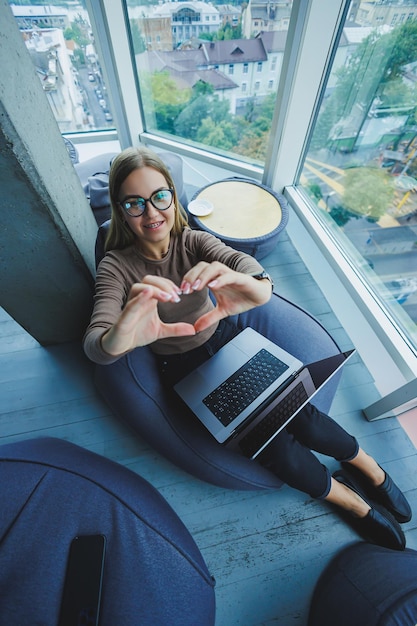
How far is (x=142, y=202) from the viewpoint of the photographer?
1.01 metres

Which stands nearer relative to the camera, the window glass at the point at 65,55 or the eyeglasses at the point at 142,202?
the eyeglasses at the point at 142,202

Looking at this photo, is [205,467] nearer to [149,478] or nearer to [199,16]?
[149,478]

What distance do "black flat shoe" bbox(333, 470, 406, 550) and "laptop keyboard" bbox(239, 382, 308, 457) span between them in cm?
57

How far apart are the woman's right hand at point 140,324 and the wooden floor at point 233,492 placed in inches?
33.9

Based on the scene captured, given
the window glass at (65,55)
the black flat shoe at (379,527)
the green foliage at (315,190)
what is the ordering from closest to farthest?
the black flat shoe at (379,527) → the window glass at (65,55) → the green foliage at (315,190)

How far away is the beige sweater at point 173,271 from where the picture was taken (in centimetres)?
108

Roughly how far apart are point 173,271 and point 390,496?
1402mm

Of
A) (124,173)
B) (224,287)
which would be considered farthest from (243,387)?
(124,173)

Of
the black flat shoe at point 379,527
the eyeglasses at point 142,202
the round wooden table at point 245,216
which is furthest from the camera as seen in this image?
the round wooden table at point 245,216

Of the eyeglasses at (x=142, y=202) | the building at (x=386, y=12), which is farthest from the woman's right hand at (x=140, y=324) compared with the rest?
the building at (x=386, y=12)

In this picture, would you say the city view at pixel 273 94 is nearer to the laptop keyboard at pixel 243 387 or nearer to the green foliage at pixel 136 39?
the green foliage at pixel 136 39

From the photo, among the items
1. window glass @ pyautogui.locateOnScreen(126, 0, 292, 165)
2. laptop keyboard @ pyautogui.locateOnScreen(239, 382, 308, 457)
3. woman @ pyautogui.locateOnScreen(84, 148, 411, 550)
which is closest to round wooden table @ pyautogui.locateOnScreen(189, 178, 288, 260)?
window glass @ pyautogui.locateOnScreen(126, 0, 292, 165)

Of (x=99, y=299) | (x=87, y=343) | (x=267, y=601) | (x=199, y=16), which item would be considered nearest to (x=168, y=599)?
Result: (x=267, y=601)

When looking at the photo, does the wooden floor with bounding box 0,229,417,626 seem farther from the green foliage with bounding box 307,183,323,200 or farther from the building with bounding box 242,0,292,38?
the building with bounding box 242,0,292,38
